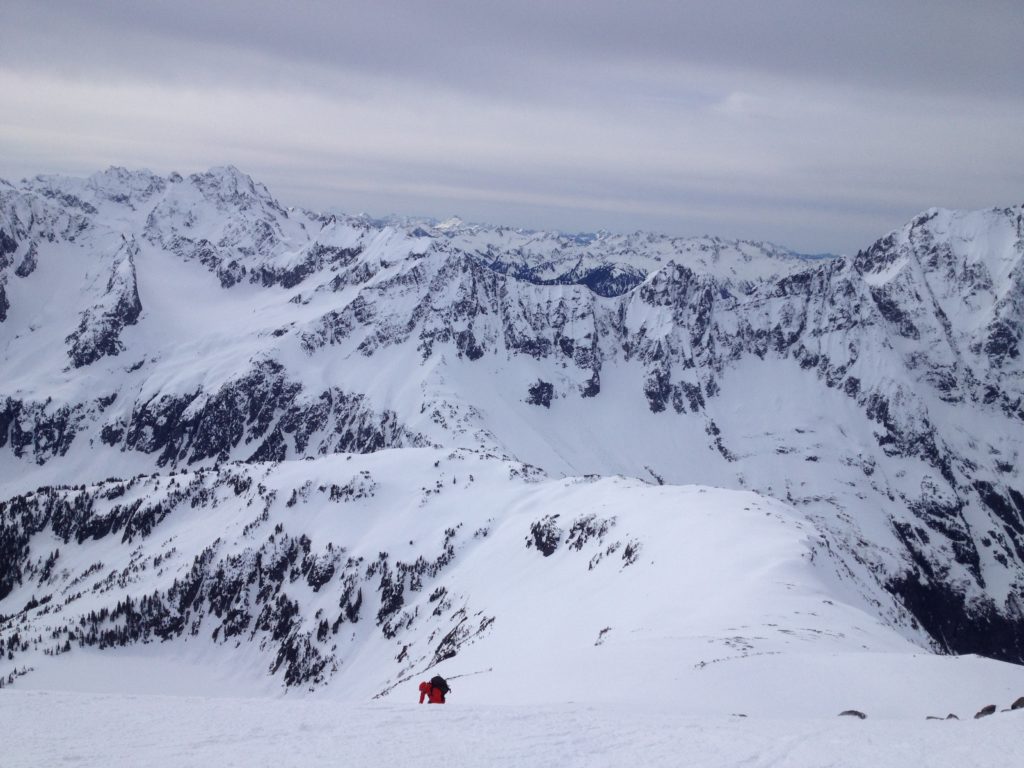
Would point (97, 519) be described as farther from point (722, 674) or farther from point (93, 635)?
point (722, 674)

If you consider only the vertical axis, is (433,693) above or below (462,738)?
below

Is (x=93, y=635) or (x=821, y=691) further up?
(x=821, y=691)

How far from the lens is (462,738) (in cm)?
1884

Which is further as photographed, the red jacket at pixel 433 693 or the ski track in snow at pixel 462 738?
the red jacket at pixel 433 693

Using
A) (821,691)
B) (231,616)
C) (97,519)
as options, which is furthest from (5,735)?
(97,519)

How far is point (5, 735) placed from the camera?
19.3 m

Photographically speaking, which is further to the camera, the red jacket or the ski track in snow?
the red jacket

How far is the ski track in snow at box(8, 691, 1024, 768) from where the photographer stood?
17.2 metres

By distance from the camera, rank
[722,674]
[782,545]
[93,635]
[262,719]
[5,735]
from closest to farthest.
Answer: [5,735], [262,719], [722,674], [782,545], [93,635]

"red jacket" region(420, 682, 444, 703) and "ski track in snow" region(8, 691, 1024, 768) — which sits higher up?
"ski track in snow" region(8, 691, 1024, 768)

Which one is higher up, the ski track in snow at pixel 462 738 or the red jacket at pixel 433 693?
the ski track in snow at pixel 462 738

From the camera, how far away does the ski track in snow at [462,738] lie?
17250mm

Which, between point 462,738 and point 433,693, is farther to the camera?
point 433,693

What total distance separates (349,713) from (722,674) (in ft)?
56.2
